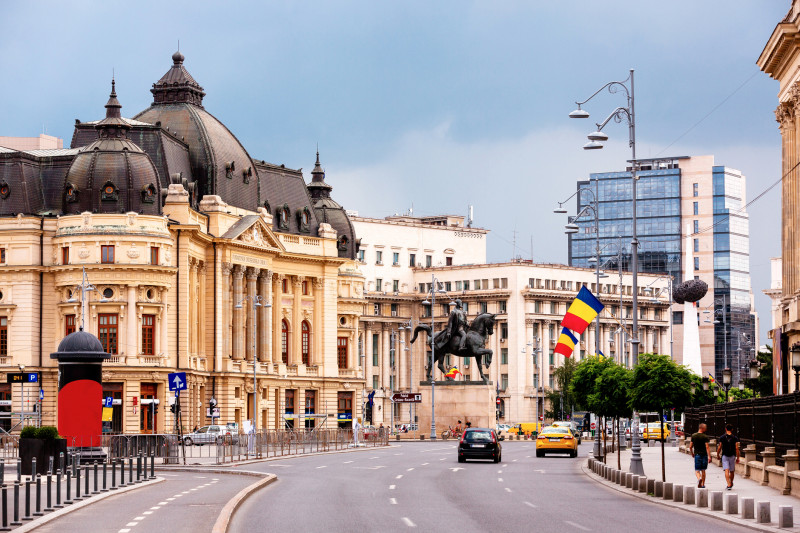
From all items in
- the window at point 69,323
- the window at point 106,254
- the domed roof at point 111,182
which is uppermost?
the domed roof at point 111,182

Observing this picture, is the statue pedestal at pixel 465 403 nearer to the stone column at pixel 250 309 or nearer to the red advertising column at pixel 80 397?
the stone column at pixel 250 309

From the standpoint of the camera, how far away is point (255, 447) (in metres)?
67.5

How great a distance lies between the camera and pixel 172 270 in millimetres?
95062

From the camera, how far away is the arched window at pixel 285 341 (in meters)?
118

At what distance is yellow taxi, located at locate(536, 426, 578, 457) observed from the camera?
2633 inches

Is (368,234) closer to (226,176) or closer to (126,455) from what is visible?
(226,176)

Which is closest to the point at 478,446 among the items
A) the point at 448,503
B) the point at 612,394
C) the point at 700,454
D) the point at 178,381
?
the point at 612,394

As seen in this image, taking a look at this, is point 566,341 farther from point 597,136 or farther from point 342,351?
point 342,351

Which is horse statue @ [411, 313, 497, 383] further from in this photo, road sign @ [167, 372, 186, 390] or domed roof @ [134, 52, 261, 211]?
road sign @ [167, 372, 186, 390]

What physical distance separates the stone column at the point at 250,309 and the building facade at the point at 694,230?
3293 inches

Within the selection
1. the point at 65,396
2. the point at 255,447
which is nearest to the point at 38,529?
the point at 65,396

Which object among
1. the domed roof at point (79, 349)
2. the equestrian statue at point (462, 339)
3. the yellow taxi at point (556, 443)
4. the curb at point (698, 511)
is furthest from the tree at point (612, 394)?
the equestrian statue at point (462, 339)

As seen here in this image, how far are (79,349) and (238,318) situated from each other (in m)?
57.5

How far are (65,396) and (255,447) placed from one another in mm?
18559
